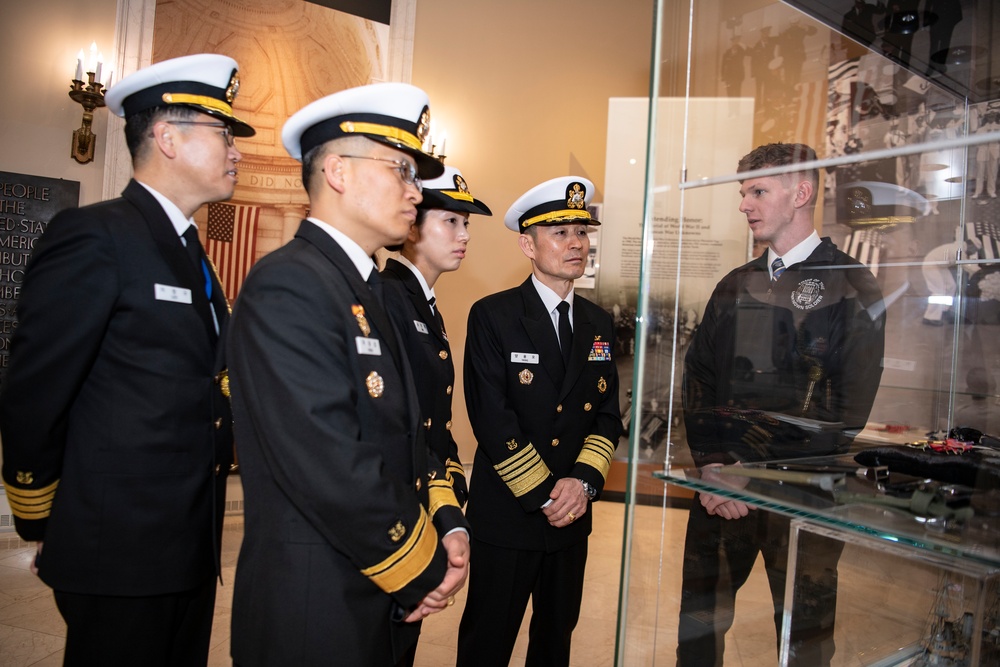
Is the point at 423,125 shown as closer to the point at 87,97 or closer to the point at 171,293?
Answer: the point at 171,293

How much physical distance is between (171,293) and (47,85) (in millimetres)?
3493

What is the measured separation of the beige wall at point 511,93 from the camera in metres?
5.72

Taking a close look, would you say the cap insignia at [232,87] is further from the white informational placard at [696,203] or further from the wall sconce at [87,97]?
the wall sconce at [87,97]

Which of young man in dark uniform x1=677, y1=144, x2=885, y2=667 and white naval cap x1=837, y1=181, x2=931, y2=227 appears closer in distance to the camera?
young man in dark uniform x1=677, y1=144, x2=885, y2=667

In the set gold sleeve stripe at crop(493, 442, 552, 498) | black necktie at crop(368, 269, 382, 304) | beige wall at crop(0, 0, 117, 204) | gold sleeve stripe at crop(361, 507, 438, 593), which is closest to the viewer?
gold sleeve stripe at crop(361, 507, 438, 593)

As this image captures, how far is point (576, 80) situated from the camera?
20.3ft

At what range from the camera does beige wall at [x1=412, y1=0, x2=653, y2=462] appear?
572 centimetres

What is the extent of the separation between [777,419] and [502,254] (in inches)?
183

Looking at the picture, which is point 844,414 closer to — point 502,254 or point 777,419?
point 777,419

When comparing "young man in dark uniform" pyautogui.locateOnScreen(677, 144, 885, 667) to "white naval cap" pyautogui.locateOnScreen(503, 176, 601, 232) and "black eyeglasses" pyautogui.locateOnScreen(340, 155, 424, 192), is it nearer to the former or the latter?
"black eyeglasses" pyautogui.locateOnScreen(340, 155, 424, 192)

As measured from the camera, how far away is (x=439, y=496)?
5.49ft

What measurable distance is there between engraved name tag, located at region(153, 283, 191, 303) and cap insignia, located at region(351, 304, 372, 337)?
0.51 m

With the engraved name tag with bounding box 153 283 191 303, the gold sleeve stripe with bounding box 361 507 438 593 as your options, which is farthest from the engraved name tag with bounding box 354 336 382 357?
the engraved name tag with bounding box 153 283 191 303

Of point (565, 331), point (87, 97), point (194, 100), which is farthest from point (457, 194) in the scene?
point (87, 97)
